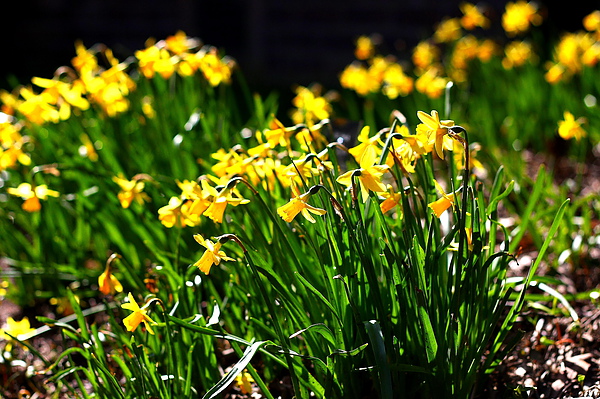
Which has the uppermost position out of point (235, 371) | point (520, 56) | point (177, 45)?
point (177, 45)

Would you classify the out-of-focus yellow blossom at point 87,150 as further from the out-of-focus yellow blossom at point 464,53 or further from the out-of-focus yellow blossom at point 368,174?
the out-of-focus yellow blossom at point 464,53

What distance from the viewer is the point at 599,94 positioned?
3.87m

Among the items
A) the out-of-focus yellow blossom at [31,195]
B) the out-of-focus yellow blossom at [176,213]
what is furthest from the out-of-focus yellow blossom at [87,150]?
the out-of-focus yellow blossom at [176,213]

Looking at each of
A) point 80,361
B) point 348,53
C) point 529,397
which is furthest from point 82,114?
point 348,53

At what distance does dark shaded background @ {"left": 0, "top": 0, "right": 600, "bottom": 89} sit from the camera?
7715mm

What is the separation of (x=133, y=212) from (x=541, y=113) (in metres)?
2.55

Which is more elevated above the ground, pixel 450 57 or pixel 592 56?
pixel 592 56

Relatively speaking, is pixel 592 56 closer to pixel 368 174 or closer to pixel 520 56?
pixel 520 56

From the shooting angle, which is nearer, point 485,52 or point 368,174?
point 368,174

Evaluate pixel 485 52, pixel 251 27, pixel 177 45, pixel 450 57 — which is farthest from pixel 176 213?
pixel 251 27

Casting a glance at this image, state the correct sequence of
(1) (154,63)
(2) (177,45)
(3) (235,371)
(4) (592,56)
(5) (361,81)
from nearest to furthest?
(3) (235,371)
(1) (154,63)
(2) (177,45)
(4) (592,56)
(5) (361,81)

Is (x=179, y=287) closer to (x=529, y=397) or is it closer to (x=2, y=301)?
(x=529, y=397)

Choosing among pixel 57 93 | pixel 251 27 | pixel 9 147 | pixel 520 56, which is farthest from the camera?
pixel 251 27

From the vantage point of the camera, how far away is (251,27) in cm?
859
